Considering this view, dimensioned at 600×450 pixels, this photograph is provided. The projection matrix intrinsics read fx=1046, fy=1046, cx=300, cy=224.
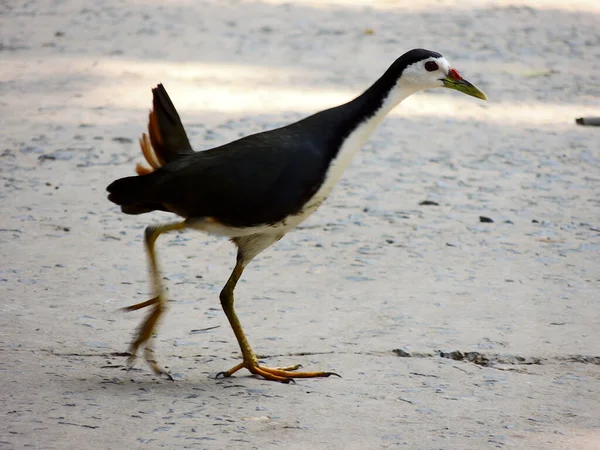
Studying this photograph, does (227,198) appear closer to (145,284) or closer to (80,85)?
(145,284)

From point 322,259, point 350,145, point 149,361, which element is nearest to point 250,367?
point 149,361

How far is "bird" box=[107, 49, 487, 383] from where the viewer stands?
3.83 metres

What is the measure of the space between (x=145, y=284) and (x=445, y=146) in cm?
307

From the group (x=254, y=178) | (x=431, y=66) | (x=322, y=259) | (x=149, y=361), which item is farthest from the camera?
(x=322, y=259)

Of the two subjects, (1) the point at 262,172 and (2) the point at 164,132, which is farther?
(2) the point at 164,132

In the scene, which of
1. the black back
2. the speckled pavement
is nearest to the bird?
the black back

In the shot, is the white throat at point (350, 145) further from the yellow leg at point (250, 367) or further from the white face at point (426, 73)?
the yellow leg at point (250, 367)

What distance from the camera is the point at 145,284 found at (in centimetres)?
493

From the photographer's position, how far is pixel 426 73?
13.3ft

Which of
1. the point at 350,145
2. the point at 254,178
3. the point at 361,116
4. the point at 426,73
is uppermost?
the point at 426,73

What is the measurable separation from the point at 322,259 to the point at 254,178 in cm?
160

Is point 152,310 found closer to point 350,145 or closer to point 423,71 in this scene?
point 350,145

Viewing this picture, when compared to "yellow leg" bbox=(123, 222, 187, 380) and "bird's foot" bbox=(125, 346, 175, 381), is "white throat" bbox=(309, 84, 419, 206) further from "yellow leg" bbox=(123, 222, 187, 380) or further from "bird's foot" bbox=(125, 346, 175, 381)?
"bird's foot" bbox=(125, 346, 175, 381)

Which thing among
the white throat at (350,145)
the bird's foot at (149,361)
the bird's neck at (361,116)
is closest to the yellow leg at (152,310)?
the bird's foot at (149,361)
